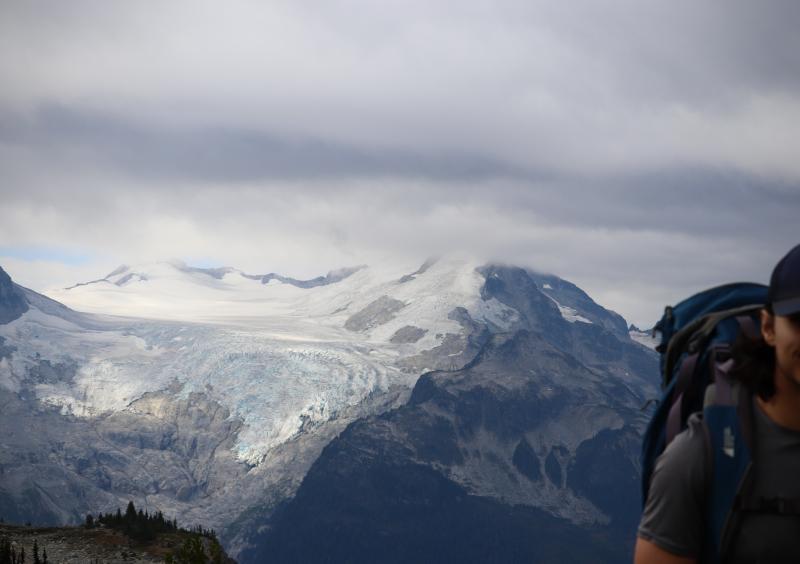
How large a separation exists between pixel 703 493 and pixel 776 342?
1.28 metres

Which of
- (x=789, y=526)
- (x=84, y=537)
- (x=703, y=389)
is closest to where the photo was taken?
(x=789, y=526)

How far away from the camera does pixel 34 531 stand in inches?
3607

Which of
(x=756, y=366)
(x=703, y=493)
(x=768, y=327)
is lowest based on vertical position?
(x=703, y=493)

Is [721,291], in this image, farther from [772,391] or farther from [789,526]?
[789,526]

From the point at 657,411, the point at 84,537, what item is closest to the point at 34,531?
the point at 84,537

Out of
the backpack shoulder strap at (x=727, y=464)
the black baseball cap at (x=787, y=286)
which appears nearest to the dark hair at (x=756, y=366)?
the backpack shoulder strap at (x=727, y=464)

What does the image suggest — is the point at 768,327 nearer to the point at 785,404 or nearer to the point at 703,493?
the point at 785,404

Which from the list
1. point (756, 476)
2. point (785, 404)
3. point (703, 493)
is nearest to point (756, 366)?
point (785, 404)

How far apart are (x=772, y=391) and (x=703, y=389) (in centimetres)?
69

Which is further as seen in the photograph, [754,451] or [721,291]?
[721,291]

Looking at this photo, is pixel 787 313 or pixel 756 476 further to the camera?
pixel 756 476

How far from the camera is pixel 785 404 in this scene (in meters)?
7.87

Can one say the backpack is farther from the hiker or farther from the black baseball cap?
the black baseball cap

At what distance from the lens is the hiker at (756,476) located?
25.3 feet
